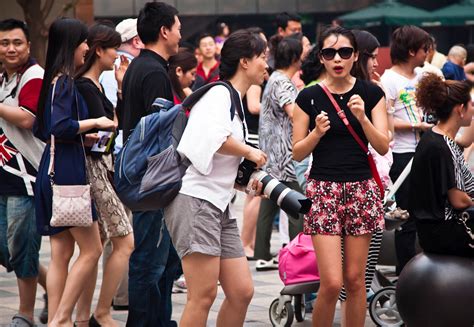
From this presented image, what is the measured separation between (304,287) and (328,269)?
4.11ft

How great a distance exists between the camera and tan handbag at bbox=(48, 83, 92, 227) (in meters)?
6.78

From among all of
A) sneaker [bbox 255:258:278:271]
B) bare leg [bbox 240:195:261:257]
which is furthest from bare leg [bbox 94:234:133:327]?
bare leg [bbox 240:195:261:257]

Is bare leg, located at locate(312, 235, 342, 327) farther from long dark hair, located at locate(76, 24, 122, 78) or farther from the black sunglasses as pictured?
long dark hair, located at locate(76, 24, 122, 78)

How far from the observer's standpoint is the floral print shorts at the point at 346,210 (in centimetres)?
646

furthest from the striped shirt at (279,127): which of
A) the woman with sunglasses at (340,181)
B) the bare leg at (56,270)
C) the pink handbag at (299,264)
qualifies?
the woman with sunglasses at (340,181)

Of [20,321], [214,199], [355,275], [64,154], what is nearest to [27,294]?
[20,321]

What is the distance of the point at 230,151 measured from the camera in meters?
5.75

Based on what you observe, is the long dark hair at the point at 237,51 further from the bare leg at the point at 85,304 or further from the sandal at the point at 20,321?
the sandal at the point at 20,321

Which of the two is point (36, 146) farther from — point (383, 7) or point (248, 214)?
point (383, 7)

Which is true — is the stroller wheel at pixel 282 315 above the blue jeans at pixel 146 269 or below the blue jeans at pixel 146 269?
below

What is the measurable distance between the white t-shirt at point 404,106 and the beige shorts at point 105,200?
252cm

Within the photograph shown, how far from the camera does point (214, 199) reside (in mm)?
5867

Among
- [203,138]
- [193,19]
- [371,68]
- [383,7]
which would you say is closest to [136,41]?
[371,68]

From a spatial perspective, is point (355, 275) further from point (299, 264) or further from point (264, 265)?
point (264, 265)
